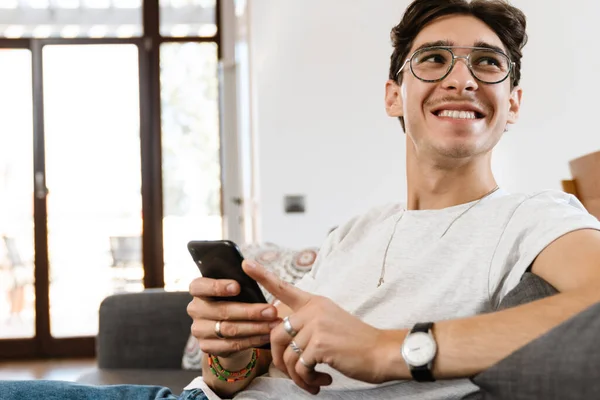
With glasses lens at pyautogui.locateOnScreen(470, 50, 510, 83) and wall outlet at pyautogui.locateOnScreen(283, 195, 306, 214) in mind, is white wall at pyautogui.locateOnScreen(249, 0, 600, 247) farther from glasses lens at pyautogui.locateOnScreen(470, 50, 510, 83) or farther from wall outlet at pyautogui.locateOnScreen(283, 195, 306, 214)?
glasses lens at pyautogui.locateOnScreen(470, 50, 510, 83)

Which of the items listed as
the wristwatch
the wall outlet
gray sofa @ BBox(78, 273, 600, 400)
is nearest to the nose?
the wristwatch

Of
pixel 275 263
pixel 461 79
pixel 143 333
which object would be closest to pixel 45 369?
pixel 143 333

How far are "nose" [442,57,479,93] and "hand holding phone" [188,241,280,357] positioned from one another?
0.49m

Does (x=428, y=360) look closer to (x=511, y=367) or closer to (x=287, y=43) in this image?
(x=511, y=367)

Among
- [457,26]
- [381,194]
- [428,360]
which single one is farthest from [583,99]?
[428,360]

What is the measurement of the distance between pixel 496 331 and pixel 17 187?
4.97 metres

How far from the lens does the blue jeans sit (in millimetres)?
1056

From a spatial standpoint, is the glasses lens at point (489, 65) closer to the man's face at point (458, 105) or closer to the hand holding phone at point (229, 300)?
the man's face at point (458, 105)

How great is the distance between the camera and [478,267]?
1.06 metres

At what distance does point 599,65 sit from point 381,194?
1185 mm

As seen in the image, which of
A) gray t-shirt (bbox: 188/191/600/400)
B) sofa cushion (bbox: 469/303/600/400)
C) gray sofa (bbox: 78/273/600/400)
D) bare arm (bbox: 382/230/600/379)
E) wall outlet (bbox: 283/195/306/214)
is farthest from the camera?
wall outlet (bbox: 283/195/306/214)

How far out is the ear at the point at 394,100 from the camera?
4.73 feet

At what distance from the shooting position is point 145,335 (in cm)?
239

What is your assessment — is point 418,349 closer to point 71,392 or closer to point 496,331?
point 496,331
